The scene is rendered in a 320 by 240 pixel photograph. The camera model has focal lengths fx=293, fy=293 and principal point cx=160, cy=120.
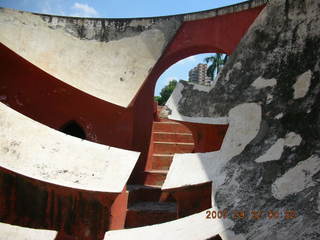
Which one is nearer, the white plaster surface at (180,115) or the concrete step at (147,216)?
the white plaster surface at (180,115)

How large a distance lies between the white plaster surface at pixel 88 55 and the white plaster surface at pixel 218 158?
2.91 metres

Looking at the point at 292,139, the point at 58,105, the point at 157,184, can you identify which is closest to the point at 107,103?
the point at 58,105

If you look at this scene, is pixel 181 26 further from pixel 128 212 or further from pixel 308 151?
pixel 308 151

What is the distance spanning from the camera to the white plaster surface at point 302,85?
2.41 meters

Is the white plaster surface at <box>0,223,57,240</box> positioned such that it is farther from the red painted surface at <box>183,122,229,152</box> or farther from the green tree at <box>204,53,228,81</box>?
the green tree at <box>204,53,228,81</box>

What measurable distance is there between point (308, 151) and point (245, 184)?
19.5 inches

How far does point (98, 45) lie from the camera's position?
6102 millimetres

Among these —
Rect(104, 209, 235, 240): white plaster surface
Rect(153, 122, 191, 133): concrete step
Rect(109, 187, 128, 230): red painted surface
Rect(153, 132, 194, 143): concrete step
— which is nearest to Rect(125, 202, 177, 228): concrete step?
Rect(109, 187, 128, 230): red painted surface

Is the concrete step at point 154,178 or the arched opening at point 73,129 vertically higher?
the arched opening at point 73,129

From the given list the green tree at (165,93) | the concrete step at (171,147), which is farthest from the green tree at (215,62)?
the concrete step at (171,147)

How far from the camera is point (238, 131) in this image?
8.64 ft

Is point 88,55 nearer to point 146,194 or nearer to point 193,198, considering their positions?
point 146,194
